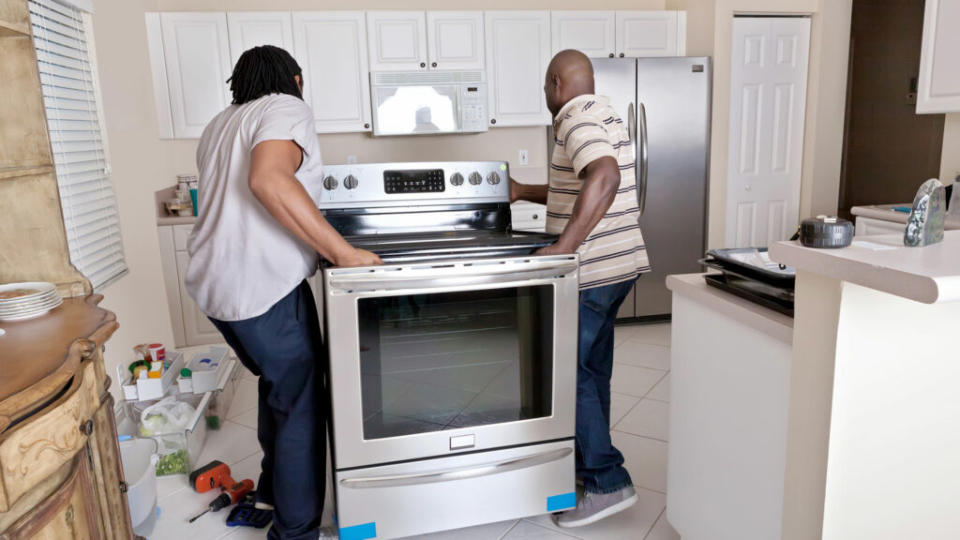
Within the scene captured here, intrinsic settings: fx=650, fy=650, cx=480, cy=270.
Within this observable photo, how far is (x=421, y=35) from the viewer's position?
400 cm

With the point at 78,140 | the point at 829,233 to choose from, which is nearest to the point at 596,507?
the point at 829,233

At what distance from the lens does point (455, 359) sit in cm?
178

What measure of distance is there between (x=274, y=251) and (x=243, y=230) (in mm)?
93


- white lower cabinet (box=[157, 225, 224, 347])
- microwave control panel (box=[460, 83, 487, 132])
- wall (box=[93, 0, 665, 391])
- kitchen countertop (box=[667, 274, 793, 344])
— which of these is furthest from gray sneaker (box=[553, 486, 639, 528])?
microwave control panel (box=[460, 83, 487, 132])

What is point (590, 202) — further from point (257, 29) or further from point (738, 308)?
point (257, 29)

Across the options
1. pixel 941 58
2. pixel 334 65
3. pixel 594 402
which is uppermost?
pixel 334 65

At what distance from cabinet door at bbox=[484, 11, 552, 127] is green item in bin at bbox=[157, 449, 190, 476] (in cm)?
268

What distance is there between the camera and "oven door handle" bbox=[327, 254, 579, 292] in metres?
1.60

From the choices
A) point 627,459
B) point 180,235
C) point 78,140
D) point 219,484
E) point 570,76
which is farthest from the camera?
point 180,235

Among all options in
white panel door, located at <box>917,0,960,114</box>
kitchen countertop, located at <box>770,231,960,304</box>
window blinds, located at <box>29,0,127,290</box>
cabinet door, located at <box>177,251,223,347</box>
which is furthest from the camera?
cabinet door, located at <box>177,251,223,347</box>

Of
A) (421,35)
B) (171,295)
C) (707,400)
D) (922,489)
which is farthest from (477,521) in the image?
(421,35)

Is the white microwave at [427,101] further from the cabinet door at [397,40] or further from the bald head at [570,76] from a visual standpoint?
the bald head at [570,76]

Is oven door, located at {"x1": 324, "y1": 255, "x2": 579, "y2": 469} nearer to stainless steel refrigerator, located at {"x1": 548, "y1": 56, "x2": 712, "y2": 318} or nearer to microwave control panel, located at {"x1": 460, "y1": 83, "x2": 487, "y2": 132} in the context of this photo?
stainless steel refrigerator, located at {"x1": 548, "y1": 56, "x2": 712, "y2": 318}

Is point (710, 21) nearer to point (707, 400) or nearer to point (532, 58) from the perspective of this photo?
point (532, 58)
